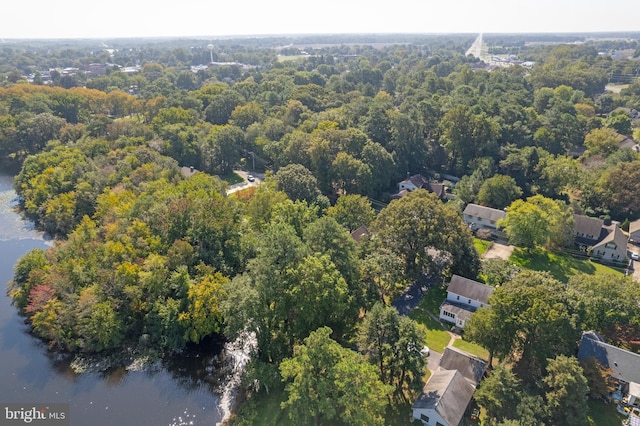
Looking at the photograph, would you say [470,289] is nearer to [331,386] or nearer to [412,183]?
[331,386]

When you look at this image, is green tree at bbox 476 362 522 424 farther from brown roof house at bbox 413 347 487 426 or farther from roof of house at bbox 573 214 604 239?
roof of house at bbox 573 214 604 239

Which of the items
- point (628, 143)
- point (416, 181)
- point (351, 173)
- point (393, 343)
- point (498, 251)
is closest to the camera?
point (393, 343)

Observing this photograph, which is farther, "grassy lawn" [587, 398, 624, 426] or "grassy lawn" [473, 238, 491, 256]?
"grassy lawn" [473, 238, 491, 256]

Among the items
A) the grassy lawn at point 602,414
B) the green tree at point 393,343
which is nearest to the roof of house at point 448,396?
the green tree at point 393,343

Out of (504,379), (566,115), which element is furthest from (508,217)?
(566,115)

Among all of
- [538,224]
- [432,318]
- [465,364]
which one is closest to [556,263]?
[538,224]

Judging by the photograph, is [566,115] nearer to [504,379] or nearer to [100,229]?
[504,379]

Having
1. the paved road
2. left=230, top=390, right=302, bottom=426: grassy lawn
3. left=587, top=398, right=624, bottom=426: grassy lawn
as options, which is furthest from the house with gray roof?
the paved road
